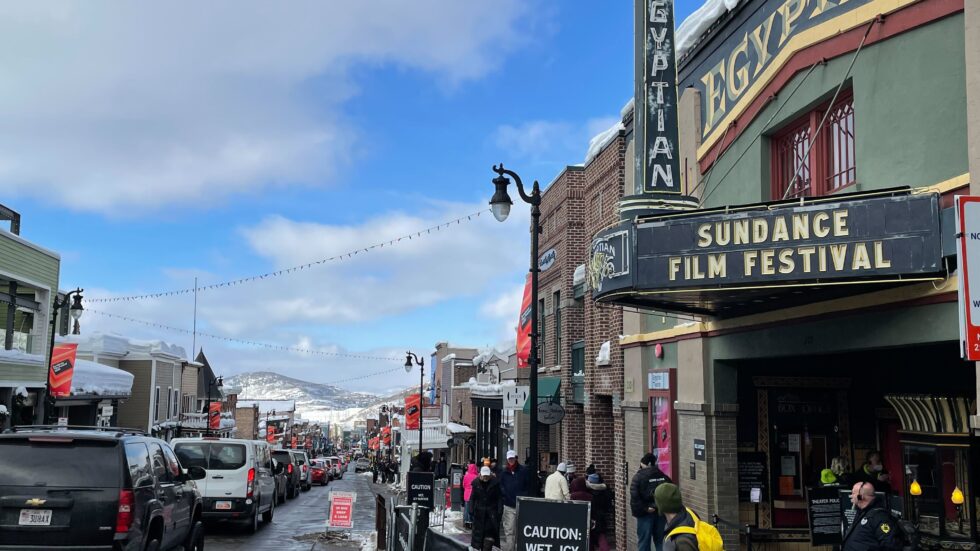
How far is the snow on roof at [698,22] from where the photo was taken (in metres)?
12.6

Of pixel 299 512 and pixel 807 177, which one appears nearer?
pixel 807 177

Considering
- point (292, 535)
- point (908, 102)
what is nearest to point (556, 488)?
point (292, 535)

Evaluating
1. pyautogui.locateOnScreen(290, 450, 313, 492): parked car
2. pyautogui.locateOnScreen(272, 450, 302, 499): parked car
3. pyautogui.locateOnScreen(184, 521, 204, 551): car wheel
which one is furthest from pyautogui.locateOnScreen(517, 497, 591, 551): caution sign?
pyautogui.locateOnScreen(290, 450, 313, 492): parked car

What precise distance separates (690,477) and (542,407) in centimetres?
693

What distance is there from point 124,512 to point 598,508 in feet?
26.4

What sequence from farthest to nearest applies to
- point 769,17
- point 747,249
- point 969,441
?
point 769,17
point 969,441
point 747,249

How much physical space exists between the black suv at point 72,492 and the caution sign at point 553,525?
401cm

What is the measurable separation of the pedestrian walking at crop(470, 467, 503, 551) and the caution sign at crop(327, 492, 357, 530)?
3381 millimetres

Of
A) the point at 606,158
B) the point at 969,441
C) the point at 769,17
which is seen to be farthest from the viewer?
the point at 606,158

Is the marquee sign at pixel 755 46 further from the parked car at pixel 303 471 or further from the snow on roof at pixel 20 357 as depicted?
the parked car at pixel 303 471

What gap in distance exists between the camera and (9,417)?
2389 centimetres

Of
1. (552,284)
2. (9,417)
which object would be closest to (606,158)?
(552,284)

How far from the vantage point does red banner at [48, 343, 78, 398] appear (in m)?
25.2

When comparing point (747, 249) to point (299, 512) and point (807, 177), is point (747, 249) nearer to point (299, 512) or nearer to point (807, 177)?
point (807, 177)
